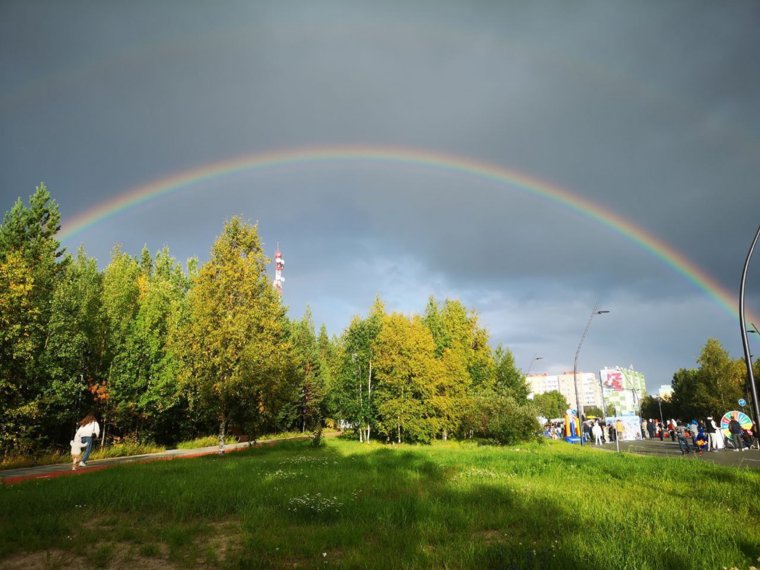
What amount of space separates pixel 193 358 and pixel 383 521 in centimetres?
2175

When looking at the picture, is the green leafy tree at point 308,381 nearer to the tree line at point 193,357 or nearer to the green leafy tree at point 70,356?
the tree line at point 193,357

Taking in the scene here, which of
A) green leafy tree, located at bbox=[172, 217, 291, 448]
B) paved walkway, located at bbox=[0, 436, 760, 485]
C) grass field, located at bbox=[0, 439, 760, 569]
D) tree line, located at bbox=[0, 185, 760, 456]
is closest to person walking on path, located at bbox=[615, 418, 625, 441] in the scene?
paved walkway, located at bbox=[0, 436, 760, 485]

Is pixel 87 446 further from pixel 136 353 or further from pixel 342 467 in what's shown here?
pixel 136 353

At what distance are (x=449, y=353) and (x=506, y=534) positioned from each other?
38.9 m

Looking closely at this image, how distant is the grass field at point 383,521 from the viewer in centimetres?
663

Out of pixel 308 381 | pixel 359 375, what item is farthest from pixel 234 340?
pixel 308 381

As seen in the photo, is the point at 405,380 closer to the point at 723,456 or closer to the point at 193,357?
the point at 193,357

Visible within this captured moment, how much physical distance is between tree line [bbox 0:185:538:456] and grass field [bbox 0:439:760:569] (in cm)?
1372

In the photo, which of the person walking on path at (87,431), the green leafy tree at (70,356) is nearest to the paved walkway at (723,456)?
the person walking on path at (87,431)

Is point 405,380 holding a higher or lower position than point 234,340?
lower

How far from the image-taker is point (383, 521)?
28.8 feet

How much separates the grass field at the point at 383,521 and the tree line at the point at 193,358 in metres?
13.7

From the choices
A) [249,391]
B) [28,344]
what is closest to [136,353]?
[28,344]

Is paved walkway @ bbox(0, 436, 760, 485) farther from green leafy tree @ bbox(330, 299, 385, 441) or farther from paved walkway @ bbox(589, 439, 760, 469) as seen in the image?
green leafy tree @ bbox(330, 299, 385, 441)
